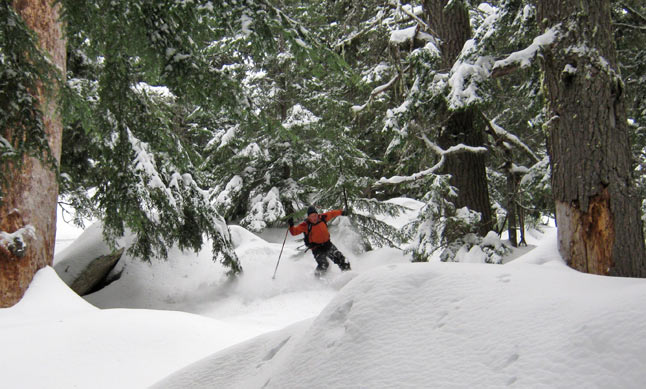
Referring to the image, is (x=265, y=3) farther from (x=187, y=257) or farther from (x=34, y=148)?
(x=187, y=257)

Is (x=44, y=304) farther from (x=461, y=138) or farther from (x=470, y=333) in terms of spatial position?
(x=461, y=138)

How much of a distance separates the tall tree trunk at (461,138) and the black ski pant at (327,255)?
448 centimetres

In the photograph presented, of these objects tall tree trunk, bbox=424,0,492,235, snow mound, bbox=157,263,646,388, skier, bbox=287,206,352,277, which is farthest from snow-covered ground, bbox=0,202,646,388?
skier, bbox=287,206,352,277

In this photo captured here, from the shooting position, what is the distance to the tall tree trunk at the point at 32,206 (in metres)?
5.29

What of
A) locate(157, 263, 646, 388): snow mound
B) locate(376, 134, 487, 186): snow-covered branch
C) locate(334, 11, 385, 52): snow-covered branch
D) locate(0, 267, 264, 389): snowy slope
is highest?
locate(334, 11, 385, 52): snow-covered branch

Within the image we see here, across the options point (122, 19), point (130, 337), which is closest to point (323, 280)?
point (130, 337)

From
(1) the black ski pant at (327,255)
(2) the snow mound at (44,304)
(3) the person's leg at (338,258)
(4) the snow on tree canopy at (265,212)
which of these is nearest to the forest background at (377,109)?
(2) the snow mound at (44,304)

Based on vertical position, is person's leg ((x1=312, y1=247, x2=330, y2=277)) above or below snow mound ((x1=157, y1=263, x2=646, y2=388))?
below

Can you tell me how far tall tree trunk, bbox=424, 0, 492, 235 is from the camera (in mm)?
6129

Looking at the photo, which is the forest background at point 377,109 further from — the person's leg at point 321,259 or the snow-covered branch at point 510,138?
the person's leg at point 321,259

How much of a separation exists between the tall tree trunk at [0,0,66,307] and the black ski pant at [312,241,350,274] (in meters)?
5.68

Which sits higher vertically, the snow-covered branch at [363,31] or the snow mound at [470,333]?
the snow-covered branch at [363,31]

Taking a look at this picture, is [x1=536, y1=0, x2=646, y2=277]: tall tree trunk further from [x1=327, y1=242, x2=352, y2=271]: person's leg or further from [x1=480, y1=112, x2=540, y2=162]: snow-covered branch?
[x1=327, y1=242, x2=352, y2=271]: person's leg

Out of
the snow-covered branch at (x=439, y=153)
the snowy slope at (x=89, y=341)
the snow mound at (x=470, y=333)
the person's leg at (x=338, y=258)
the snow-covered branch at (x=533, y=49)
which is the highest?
the snow-covered branch at (x=533, y=49)
